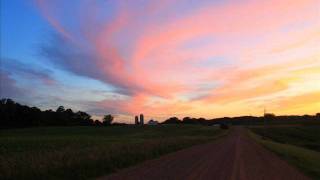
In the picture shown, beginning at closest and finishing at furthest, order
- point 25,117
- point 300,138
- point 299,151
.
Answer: point 299,151, point 300,138, point 25,117

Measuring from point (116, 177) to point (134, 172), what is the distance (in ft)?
7.53

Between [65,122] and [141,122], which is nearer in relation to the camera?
[65,122]

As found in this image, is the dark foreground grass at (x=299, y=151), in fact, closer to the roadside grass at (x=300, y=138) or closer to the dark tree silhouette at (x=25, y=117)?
the roadside grass at (x=300, y=138)

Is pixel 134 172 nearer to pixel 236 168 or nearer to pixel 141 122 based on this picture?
pixel 236 168

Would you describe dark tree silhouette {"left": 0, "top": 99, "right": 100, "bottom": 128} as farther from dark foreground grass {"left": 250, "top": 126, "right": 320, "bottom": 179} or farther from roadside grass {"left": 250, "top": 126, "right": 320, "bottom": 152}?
dark foreground grass {"left": 250, "top": 126, "right": 320, "bottom": 179}

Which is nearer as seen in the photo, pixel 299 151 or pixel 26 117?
pixel 299 151

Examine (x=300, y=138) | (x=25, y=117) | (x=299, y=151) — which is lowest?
(x=299, y=151)

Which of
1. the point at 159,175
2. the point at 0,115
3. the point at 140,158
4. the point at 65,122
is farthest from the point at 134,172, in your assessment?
the point at 65,122

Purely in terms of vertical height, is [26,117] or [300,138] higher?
[26,117]

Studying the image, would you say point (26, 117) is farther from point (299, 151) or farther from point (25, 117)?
point (299, 151)

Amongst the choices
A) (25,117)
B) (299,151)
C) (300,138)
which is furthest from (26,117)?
(299,151)

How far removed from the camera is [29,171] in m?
19.2

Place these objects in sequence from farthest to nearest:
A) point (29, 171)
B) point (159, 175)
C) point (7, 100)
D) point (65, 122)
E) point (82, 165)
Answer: point (65, 122)
point (7, 100)
point (82, 165)
point (159, 175)
point (29, 171)

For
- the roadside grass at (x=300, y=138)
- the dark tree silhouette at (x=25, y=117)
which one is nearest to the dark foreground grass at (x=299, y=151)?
the roadside grass at (x=300, y=138)
